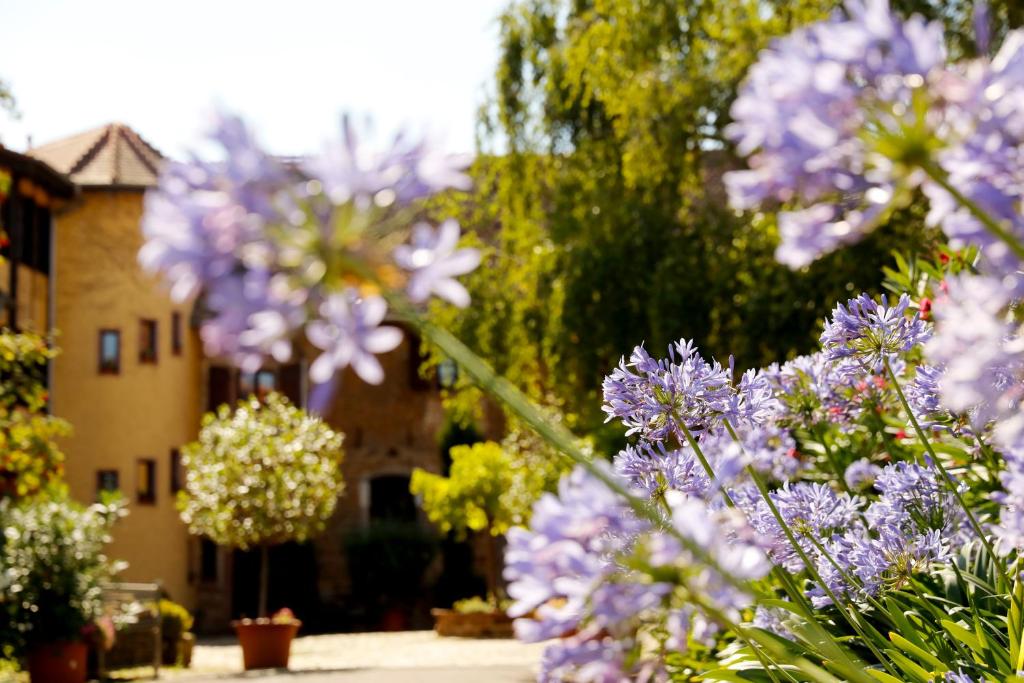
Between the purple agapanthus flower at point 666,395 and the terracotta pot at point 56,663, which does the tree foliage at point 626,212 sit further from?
the purple agapanthus flower at point 666,395

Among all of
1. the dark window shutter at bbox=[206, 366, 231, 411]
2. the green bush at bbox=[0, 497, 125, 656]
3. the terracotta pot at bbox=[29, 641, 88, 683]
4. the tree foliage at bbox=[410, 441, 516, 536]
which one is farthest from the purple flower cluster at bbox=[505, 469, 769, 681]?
the dark window shutter at bbox=[206, 366, 231, 411]

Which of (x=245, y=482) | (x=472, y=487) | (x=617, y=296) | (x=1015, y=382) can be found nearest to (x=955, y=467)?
(x=1015, y=382)

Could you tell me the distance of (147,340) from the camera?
28203 mm

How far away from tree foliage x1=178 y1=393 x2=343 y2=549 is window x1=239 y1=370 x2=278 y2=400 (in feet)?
22.9

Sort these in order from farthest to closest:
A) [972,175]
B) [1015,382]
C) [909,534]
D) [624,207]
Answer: [624,207], [909,534], [1015,382], [972,175]

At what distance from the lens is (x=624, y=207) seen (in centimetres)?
1547

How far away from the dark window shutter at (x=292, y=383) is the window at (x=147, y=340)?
293cm

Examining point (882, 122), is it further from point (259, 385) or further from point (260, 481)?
point (259, 385)

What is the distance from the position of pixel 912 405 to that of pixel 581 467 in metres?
1.98

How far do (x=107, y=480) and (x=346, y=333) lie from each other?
27306 mm

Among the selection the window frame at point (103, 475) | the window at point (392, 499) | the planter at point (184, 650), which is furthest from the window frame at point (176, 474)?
the planter at point (184, 650)

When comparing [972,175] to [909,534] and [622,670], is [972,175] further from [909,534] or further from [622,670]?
[909,534]

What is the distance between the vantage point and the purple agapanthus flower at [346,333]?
117 cm

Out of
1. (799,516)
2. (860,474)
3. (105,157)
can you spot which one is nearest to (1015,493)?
(799,516)
